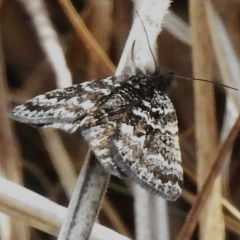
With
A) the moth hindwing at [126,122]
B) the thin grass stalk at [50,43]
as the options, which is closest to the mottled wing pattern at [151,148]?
the moth hindwing at [126,122]

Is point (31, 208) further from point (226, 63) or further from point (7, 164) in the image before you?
point (226, 63)

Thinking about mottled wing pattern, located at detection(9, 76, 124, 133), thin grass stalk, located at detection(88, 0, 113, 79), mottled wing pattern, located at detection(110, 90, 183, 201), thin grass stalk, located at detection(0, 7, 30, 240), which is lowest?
thin grass stalk, located at detection(0, 7, 30, 240)

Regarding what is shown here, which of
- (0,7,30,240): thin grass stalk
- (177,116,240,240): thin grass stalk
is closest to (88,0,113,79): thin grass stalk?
(0,7,30,240): thin grass stalk

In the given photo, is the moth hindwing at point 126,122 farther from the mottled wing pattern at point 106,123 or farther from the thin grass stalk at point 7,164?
the thin grass stalk at point 7,164

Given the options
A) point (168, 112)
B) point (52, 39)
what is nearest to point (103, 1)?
point (52, 39)

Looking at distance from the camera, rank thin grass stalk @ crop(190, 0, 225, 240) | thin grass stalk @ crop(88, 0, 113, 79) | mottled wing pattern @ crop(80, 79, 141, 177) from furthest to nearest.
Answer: thin grass stalk @ crop(88, 0, 113, 79)
thin grass stalk @ crop(190, 0, 225, 240)
mottled wing pattern @ crop(80, 79, 141, 177)

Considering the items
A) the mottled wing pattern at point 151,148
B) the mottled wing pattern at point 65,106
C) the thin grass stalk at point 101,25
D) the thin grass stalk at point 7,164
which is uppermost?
the thin grass stalk at point 101,25

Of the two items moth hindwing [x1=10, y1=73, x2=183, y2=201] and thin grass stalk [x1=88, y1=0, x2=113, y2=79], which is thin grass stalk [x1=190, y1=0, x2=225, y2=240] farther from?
thin grass stalk [x1=88, y1=0, x2=113, y2=79]
